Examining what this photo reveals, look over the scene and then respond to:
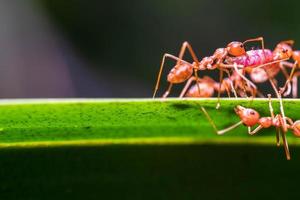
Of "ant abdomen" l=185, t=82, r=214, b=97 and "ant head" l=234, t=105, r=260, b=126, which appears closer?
"ant head" l=234, t=105, r=260, b=126

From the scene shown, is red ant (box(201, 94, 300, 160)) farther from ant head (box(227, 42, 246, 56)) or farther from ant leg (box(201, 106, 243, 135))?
ant head (box(227, 42, 246, 56))

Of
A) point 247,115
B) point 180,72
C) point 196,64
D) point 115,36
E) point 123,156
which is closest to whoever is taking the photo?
point 123,156

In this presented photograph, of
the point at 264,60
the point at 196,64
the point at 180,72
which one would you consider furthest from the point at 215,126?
the point at 264,60

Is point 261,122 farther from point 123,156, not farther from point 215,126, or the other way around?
point 123,156

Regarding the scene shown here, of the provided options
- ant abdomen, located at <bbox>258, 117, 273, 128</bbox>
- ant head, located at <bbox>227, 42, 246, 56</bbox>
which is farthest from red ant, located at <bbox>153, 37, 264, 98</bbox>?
ant abdomen, located at <bbox>258, 117, 273, 128</bbox>

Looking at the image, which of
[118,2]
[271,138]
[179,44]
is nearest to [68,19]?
[118,2]
